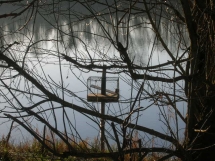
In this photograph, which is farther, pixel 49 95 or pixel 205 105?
pixel 205 105

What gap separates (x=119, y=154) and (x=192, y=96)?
378 millimetres

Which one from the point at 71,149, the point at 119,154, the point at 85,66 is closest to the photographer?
the point at 119,154

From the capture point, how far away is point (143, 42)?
140 inches

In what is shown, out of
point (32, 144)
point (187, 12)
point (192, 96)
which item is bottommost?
point (32, 144)

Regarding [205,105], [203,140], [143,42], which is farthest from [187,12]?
[143,42]

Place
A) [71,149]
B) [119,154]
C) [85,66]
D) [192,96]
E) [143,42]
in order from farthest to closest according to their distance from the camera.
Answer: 1. [143,42]
2. [85,66]
3. [192,96]
4. [71,149]
5. [119,154]

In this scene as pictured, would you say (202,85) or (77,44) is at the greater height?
(77,44)

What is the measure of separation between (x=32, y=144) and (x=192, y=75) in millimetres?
2483

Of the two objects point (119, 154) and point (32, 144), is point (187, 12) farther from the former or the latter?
point (32, 144)

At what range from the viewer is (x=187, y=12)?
149 cm

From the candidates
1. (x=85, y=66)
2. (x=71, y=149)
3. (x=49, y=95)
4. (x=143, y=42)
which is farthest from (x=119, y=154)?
(x=143, y=42)

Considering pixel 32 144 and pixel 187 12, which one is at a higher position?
pixel 187 12

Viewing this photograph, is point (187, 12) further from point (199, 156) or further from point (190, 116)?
point (199, 156)

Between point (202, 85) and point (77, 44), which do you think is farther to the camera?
point (77, 44)
